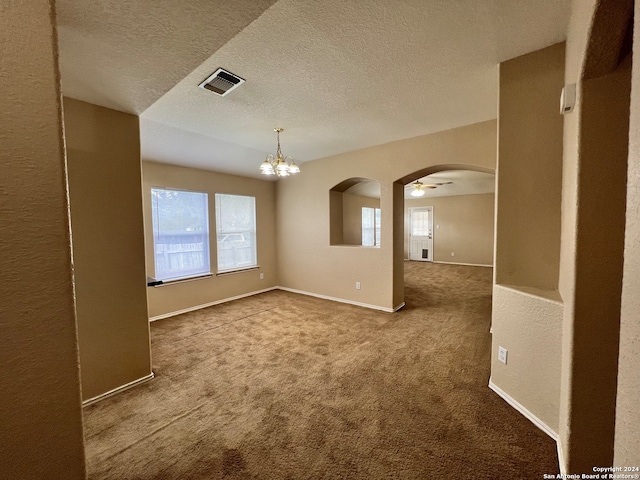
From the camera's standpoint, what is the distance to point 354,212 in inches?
265

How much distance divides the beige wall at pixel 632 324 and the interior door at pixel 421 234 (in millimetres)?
9523

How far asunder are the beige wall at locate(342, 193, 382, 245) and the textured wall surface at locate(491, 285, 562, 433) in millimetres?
4030

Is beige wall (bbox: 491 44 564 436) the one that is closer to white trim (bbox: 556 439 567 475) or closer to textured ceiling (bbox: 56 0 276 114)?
white trim (bbox: 556 439 567 475)

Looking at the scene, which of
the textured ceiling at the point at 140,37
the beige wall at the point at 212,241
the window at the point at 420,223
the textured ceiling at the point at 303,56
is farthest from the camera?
the window at the point at 420,223

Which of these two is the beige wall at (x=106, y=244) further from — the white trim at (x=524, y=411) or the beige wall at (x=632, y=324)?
the white trim at (x=524, y=411)

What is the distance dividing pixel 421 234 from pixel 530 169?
818 centimetres

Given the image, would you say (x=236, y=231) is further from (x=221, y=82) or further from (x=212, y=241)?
(x=221, y=82)

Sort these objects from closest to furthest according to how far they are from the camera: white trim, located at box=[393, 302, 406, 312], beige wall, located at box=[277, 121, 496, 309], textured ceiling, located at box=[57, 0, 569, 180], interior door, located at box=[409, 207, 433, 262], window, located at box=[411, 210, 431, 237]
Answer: textured ceiling, located at box=[57, 0, 569, 180] < beige wall, located at box=[277, 121, 496, 309] < white trim, located at box=[393, 302, 406, 312] < interior door, located at box=[409, 207, 433, 262] < window, located at box=[411, 210, 431, 237]

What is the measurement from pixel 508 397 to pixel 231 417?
6.90ft

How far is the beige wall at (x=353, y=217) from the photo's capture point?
6.14 metres

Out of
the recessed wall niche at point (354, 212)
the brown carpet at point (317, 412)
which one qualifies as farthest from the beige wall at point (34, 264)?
the recessed wall niche at point (354, 212)

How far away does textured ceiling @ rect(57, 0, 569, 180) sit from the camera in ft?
4.40

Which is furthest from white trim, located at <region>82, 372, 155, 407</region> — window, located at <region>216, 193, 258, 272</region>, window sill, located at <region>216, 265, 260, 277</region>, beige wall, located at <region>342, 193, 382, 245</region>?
beige wall, located at <region>342, 193, 382, 245</region>

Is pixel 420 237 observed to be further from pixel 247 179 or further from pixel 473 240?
pixel 247 179
